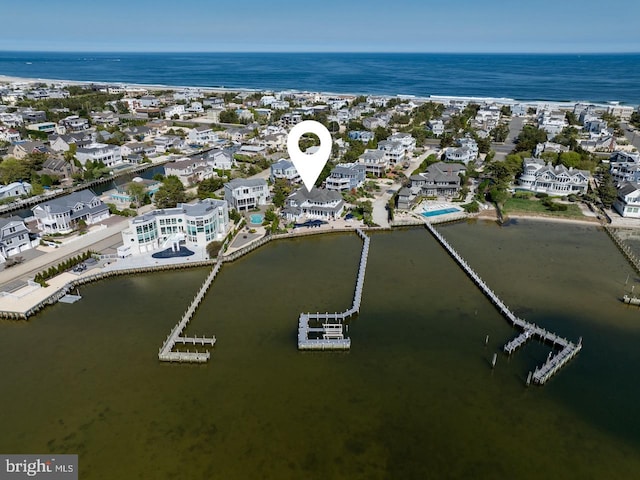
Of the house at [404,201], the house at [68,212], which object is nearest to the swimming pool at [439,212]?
the house at [404,201]

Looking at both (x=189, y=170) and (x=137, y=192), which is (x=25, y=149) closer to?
(x=189, y=170)

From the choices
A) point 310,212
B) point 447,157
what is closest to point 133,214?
point 310,212

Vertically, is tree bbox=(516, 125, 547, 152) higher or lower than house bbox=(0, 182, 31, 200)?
higher

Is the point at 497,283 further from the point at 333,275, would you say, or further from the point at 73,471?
the point at 73,471

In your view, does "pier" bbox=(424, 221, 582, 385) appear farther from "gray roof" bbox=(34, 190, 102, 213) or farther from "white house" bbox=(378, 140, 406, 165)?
"gray roof" bbox=(34, 190, 102, 213)

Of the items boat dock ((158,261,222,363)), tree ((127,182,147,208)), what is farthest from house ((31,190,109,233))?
boat dock ((158,261,222,363))

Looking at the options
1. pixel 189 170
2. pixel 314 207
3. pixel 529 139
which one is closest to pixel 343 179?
pixel 314 207

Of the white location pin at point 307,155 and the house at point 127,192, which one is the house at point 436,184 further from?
the house at point 127,192
